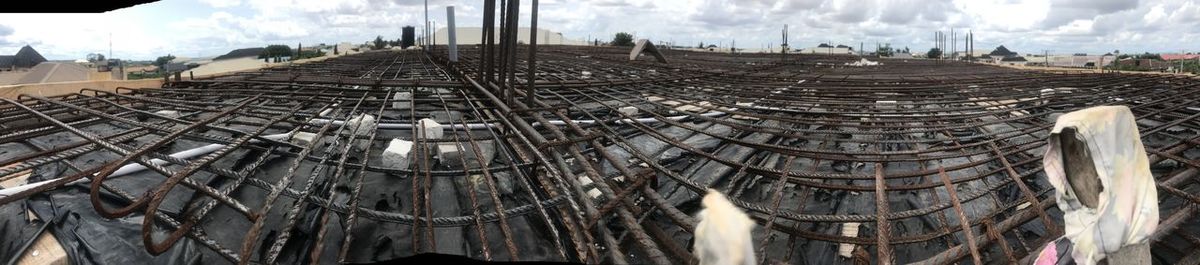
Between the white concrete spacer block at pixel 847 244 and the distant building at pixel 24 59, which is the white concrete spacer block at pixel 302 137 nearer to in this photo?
the white concrete spacer block at pixel 847 244

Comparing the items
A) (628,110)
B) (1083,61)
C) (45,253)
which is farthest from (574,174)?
(1083,61)

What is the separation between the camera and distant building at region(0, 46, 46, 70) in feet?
70.4

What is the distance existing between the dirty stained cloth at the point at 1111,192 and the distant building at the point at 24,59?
1200 inches

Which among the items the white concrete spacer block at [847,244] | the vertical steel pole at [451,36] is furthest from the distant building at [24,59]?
the white concrete spacer block at [847,244]

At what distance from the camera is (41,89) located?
594cm

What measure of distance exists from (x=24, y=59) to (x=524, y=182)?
30.2 meters

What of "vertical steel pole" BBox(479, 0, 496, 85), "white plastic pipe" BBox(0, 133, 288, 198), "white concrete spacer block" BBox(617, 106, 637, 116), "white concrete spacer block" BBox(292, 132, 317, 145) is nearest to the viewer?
"white plastic pipe" BBox(0, 133, 288, 198)

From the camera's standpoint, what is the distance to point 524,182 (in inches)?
104

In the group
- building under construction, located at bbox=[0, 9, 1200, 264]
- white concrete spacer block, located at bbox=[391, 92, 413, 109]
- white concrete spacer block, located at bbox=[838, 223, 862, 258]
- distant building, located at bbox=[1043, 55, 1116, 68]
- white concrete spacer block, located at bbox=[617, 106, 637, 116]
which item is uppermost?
distant building, located at bbox=[1043, 55, 1116, 68]

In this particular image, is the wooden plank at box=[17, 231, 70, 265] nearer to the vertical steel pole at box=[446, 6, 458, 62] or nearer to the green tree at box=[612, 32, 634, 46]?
the vertical steel pole at box=[446, 6, 458, 62]

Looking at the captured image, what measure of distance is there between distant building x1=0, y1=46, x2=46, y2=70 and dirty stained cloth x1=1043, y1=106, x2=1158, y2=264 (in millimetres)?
30487

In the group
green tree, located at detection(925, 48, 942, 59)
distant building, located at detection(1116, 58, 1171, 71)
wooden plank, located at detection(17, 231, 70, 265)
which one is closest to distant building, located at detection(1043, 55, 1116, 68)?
distant building, located at detection(1116, 58, 1171, 71)

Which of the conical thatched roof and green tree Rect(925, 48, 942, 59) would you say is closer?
the conical thatched roof

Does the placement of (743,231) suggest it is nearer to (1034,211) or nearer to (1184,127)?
(1034,211)
